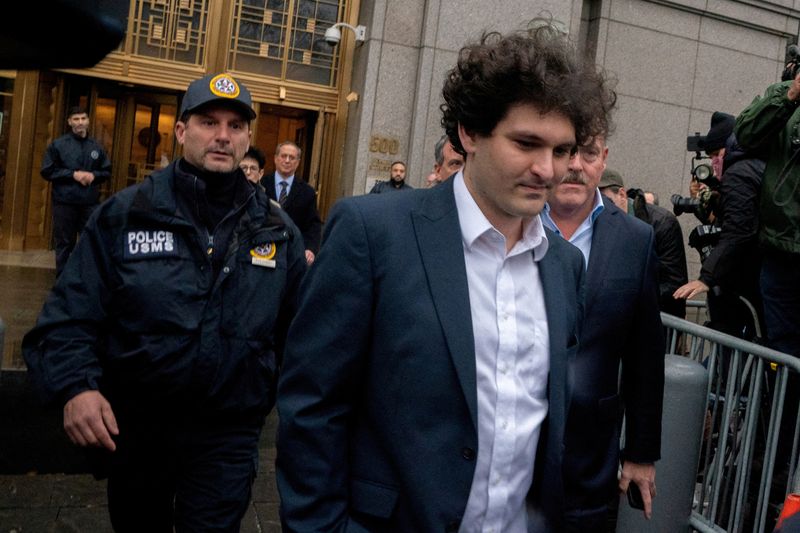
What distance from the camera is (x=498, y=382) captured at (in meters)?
2.06

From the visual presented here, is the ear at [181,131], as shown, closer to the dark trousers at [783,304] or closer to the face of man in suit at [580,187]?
the face of man in suit at [580,187]

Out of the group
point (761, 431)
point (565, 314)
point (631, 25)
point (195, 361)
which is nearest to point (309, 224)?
point (761, 431)

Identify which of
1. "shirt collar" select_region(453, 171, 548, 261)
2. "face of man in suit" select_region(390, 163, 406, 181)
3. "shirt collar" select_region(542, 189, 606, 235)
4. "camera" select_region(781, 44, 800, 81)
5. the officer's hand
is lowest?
the officer's hand

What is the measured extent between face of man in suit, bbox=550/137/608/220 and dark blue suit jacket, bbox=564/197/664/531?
0.74 feet

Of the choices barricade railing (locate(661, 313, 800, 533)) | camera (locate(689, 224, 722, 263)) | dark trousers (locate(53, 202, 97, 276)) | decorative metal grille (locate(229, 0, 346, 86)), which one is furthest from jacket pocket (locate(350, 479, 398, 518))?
decorative metal grille (locate(229, 0, 346, 86))

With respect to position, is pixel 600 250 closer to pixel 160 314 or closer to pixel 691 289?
pixel 160 314

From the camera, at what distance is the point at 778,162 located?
459 cm

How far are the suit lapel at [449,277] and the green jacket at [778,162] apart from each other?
295 centimetres

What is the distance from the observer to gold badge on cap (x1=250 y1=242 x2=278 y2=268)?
321 centimetres

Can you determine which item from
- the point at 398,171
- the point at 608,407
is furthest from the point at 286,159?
the point at 608,407

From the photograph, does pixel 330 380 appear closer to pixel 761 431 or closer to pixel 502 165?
pixel 502 165

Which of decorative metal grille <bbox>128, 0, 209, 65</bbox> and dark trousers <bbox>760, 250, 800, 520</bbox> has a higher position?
decorative metal grille <bbox>128, 0, 209, 65</bbox>

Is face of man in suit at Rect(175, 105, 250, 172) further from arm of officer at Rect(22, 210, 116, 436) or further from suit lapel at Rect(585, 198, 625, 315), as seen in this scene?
suit lapel at Rect(585, 198, 625, 315)

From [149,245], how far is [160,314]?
0.26m
